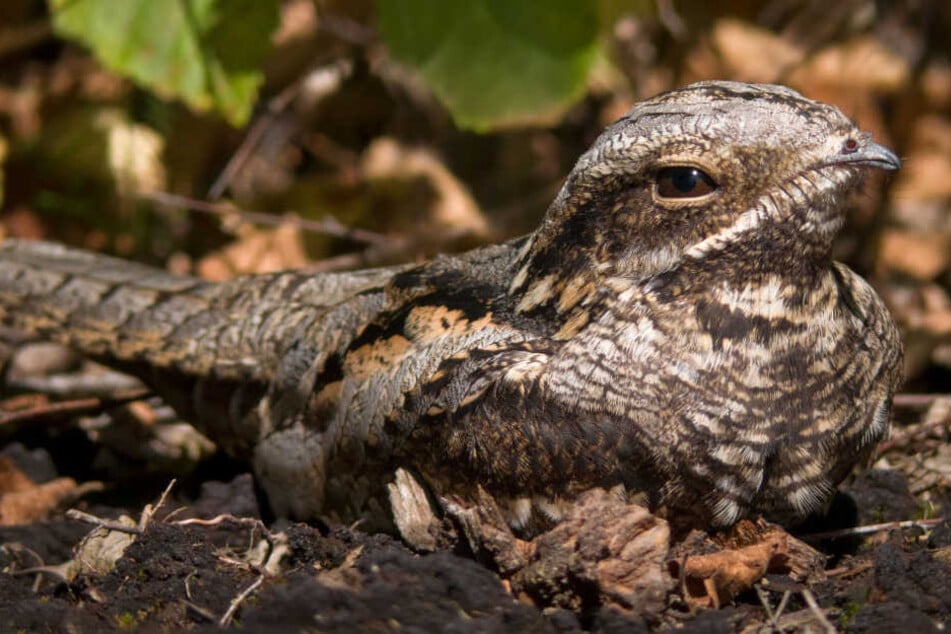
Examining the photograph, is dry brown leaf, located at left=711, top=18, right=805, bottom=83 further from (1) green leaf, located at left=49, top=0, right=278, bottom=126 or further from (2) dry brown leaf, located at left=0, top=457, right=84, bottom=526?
(2) dry brown leaf, located at left=0, top=457, right=84, bottom=526

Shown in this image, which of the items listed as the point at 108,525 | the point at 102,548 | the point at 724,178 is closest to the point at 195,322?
the point at 102,548

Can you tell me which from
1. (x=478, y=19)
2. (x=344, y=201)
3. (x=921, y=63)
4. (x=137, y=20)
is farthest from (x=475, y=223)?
(x=921, y=63)

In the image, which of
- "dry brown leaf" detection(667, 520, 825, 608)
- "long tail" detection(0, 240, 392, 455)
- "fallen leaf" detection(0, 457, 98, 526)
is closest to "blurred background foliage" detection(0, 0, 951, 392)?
"long tail" detection(0, 240, 392, 455)

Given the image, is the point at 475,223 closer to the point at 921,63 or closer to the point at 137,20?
the point at 137,20

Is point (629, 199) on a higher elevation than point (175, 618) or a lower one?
higher

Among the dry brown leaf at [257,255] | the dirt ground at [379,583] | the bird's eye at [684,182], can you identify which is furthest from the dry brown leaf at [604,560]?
the dry brown leaf at [257,255]

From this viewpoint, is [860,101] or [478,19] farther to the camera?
[860,101]

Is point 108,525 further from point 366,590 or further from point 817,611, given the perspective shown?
point 817,611
